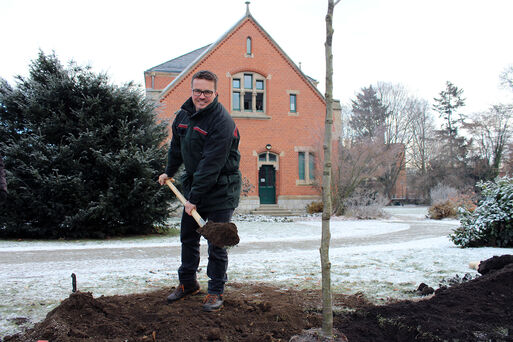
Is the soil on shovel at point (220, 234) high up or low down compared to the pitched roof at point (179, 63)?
down

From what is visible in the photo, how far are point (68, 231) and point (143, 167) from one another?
2555mm

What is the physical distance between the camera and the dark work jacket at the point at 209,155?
10.9ft

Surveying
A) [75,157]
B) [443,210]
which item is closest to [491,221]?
[75,157]

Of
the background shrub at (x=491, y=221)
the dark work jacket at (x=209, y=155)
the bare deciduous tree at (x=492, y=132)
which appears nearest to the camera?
the dark work jacket at (x=209, y=155)

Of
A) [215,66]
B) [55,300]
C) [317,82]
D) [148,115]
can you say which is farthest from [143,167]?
[317,82]

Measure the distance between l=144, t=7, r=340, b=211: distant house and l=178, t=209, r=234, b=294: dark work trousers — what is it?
1818cm

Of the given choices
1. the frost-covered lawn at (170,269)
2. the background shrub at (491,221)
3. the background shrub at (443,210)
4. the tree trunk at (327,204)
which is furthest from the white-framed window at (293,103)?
the tree trunk at (327,204)

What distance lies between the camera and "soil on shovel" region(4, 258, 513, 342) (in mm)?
2605

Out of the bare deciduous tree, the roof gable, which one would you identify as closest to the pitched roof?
the roof gable

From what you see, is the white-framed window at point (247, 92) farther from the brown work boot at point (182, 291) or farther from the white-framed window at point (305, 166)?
the brown work boot at point (182, 291)

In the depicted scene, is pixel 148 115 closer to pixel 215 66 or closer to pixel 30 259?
pixel 30 259

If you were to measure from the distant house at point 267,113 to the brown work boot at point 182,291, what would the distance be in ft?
59.5

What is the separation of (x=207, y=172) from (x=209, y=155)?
15 cm

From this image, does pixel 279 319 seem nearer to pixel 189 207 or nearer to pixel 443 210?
pixel 189 207
